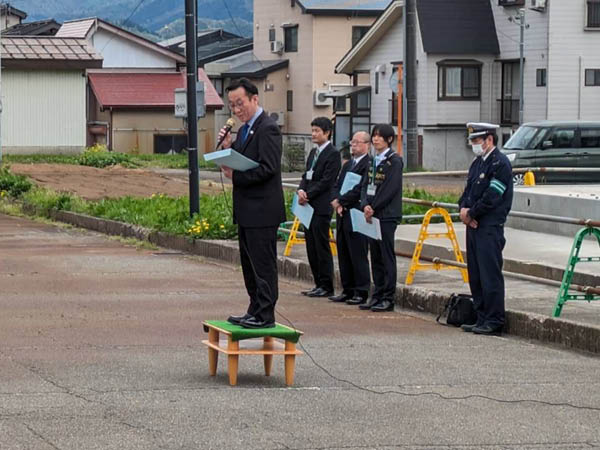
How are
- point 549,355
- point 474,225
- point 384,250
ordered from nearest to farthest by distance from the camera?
point 549,355 < point 474,225 < point 384,250

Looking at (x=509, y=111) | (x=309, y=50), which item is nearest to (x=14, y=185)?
(x=509, y=111)

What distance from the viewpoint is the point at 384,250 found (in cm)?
1227

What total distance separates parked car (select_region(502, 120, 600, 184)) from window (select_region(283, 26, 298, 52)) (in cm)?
2646

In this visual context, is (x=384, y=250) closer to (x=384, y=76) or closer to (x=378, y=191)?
(x=378, y=191)

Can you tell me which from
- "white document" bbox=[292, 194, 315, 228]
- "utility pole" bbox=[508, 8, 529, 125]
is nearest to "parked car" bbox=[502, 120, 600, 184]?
"utility pole" bbox=[508, 8, 529, 125]

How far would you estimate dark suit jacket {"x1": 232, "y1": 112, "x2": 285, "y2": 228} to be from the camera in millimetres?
8523

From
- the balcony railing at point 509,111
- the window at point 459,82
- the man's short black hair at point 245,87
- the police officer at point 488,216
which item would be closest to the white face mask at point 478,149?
the police officer at point 488,216

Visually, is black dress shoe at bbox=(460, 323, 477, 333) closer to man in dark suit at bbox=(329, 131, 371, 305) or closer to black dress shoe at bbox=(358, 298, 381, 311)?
black dress shoe at bbox=(358, 298, 381, 311)

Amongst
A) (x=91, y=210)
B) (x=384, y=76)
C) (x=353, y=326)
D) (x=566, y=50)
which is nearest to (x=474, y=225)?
(x=353, y=326)

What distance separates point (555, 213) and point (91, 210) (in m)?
8.85

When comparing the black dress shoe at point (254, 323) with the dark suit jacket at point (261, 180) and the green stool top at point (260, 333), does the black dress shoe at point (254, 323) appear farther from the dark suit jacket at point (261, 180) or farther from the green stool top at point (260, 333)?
the dark suit jacket at point (261, 180)

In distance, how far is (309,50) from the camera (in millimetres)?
56000

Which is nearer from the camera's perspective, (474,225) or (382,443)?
(382,443)

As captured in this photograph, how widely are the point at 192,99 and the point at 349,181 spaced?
22.4 ft
